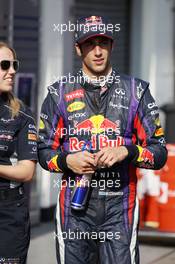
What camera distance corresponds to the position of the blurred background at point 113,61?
8062 millimetres

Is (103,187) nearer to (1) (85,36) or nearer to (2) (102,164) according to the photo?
(2) (102,164)

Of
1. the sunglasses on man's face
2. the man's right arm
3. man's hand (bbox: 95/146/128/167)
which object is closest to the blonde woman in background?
the sunglasses on man's face

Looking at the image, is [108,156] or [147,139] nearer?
[108,156]

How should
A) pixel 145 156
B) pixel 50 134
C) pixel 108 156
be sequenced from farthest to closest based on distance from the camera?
pixel 50 134, pixel 145 156, pixel 108 156

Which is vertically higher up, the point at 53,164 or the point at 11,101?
the point at 11,101

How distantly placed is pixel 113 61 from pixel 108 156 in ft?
26.3

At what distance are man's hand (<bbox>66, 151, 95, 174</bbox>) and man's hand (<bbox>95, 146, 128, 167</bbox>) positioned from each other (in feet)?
0.13

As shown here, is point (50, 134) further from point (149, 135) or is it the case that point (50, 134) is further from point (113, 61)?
point (113, 61)

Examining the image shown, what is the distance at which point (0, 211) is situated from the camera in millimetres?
4020

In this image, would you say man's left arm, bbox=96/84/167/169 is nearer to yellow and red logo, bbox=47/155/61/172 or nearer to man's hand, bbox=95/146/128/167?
man's hand, bbox=95/146/128/167

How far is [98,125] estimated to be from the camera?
3914 millimetres

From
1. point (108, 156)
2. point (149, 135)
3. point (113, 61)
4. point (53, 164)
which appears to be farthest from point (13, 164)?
point (113, 61)

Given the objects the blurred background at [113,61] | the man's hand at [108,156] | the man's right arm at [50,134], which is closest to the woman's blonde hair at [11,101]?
the man's right arm at [50,134]

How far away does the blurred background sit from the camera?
806 cm
